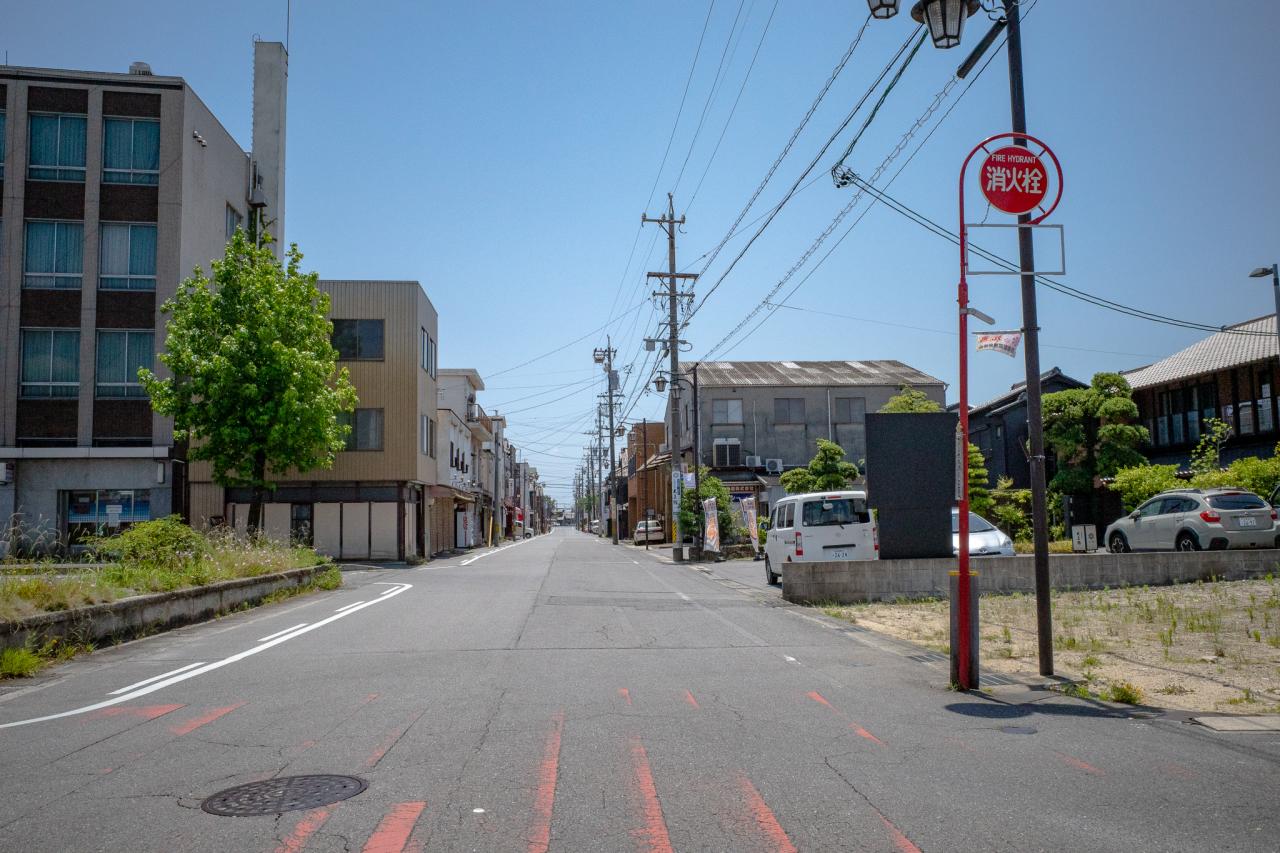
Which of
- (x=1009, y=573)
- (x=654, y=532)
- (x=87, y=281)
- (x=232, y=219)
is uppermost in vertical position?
(x=232, y=219)

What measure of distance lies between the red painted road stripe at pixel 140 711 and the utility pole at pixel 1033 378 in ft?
25.6

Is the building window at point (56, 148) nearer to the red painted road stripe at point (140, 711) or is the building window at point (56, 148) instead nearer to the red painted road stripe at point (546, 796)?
the red painted road stripe at point (140, 711)

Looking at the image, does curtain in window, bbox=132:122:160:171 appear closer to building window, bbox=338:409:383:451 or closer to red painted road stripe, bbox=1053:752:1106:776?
building window, bbox=338:409:383:451

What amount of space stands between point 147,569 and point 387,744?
10.6m

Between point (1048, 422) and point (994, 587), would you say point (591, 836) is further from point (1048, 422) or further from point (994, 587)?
point (1048, 422)

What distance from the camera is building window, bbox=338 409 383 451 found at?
121 feet

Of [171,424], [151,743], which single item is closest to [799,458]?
[171,424]

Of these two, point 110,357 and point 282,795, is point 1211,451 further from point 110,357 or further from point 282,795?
point 110,357

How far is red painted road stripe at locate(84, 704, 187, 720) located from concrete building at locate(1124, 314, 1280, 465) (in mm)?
35593

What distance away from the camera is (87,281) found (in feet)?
101

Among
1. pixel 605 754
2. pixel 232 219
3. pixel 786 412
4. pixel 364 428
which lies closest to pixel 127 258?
pixel 232 219

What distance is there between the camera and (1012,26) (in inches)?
379

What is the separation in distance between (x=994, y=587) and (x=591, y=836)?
14.0m

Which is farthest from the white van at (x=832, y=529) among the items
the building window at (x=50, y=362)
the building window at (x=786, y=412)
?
the building window at (x=786, y=412)
